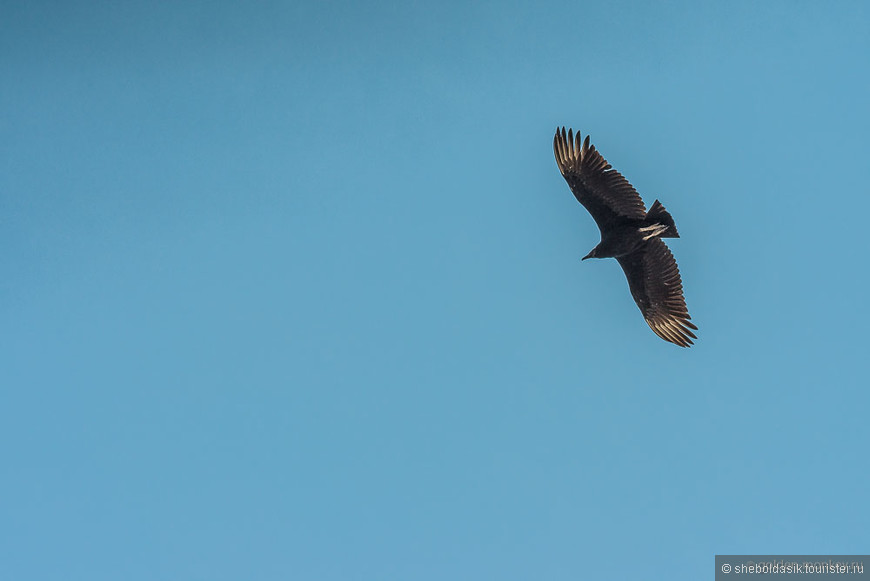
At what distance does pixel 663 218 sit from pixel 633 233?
39.3 inches

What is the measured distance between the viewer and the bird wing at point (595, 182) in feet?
62.0

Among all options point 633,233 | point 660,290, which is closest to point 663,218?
point 633,233

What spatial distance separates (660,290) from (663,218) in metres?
2.48

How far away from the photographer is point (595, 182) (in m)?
19.1

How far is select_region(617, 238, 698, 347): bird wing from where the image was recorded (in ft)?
65.0

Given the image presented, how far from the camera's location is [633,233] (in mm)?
19047

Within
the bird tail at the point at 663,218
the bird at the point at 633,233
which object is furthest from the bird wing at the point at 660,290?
the bird tail at the point at 663,218

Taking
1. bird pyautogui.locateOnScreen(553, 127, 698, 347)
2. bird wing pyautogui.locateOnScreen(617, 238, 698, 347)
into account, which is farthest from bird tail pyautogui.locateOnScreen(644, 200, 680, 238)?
bird wing pyautogui.locateOnScreen(617, 238, 698, 347)

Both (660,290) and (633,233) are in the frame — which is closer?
(633,233)

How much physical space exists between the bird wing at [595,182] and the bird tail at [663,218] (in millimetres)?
568

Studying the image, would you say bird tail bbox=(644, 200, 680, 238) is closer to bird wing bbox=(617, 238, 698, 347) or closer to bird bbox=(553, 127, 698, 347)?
bird bbox=(553, 127, 698, 347)

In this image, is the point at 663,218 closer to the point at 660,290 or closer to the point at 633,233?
the point at 633,233

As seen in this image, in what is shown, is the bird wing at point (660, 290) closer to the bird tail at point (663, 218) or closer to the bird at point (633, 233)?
the bird at point (633, 233)

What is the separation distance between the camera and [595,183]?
1906 centimetres
